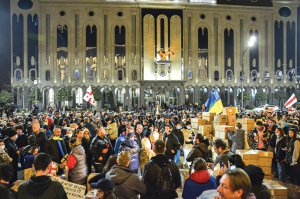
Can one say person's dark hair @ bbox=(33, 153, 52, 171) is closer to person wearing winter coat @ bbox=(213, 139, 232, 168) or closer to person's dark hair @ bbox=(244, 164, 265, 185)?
person's dark hair @ bbox=(244, 164, 265, 185)

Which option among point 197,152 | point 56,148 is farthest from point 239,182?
point 56,148

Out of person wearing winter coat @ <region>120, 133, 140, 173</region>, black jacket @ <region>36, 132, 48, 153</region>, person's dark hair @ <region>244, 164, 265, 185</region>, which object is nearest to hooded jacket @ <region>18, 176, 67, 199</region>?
person's dark hair @ <region>244, 164, 265, 185</region>

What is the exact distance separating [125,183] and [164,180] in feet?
2.23

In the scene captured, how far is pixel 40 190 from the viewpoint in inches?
153

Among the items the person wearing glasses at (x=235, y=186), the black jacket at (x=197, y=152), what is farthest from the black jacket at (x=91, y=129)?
the person wearing glasses at (x=235, y=186)

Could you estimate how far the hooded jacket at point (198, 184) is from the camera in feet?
16.1

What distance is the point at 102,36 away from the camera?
49.0 metres

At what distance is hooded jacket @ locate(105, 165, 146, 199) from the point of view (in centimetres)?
495

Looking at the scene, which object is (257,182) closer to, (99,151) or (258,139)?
(99,151)

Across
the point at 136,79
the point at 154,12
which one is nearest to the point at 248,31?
the point at 154,12

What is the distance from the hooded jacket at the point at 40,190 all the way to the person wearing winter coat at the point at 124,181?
3.70 ft

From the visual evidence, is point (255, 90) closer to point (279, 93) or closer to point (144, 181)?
point (279, 93)

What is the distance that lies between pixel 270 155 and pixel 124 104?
4123 cm

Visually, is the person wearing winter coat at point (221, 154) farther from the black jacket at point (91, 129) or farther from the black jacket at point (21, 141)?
the black jacket at point (91, 129)
